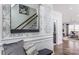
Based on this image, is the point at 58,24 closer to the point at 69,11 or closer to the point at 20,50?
the point at 69,11

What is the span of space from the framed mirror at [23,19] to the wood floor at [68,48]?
0.50 metres

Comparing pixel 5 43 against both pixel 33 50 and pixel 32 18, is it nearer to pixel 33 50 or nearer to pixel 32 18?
pixel 33 50

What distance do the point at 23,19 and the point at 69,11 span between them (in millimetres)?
803

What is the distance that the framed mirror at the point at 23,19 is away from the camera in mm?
1978

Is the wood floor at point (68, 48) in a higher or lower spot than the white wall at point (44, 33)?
lower

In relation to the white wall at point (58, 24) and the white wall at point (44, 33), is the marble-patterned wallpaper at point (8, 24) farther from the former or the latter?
the white wall at point (58, 24)

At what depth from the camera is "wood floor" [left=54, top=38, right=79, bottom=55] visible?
2.05 metres

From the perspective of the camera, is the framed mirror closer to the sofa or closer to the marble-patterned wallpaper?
the marble-patterned wallpaper

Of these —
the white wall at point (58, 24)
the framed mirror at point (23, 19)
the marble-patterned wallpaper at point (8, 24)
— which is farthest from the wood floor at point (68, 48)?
the framed mirror at point (23, 19)

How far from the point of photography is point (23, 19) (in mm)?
2041

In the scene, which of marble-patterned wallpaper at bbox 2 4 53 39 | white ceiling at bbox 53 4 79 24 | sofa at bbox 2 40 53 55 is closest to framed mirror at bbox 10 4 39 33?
marble-patterned wallpaper at bbox 2 4 53 39

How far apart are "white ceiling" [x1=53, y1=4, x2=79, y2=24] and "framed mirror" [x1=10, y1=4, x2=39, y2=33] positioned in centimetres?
40

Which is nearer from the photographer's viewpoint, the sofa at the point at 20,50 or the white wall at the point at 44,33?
the sofa at the point at 20,50
